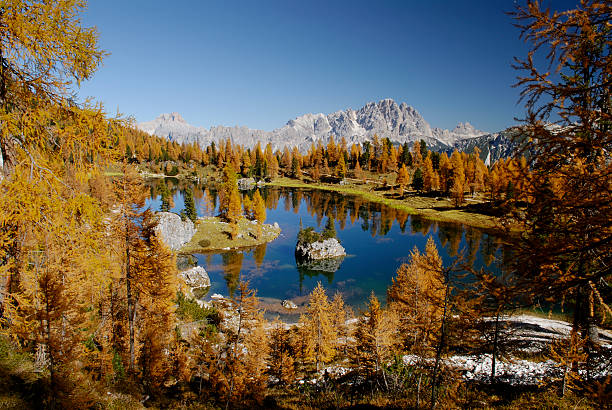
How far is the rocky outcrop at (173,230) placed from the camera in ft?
159

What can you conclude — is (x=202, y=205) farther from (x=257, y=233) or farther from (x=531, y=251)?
(x=531, y=251)

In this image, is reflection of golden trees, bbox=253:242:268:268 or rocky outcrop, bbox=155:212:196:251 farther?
rocky outcrop, bbox=155:212:196:251

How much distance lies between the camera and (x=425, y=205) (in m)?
88.3

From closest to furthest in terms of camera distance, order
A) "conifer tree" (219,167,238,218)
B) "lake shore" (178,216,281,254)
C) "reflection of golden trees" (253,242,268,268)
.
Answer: "reflection of golden trees" (253,242,268,268) < "lake shore" (178,216,281,254) < "conifer tree" (219,167,238,218)

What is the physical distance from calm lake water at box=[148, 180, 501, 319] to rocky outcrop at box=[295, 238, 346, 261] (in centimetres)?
174

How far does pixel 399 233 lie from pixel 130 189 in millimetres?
57545

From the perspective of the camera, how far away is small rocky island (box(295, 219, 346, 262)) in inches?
1929

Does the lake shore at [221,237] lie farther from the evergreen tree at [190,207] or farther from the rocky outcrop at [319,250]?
the rocky outcrop at [319,250]

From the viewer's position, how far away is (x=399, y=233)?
64.2 meters

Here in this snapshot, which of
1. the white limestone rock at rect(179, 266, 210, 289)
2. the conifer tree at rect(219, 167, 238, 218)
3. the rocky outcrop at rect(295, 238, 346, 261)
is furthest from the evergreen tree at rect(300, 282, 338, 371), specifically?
the conifer tree at rect(219, 167, 238, 218)

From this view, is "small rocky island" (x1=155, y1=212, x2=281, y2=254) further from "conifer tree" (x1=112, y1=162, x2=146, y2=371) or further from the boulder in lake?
"conifer tree" (x1=112, y1=162, x2=146, y2=371)

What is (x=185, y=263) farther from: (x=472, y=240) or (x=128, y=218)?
(x=472, y=240)

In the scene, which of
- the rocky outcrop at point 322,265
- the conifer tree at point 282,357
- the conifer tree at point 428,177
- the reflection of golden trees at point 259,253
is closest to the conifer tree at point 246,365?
the conifer tree at point 282,357

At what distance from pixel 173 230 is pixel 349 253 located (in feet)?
104
